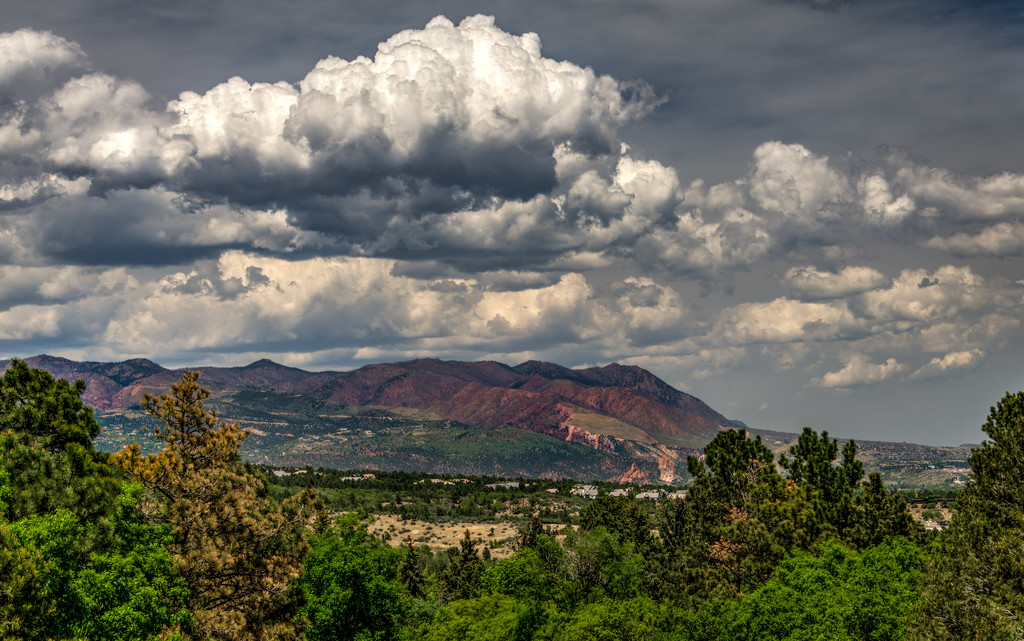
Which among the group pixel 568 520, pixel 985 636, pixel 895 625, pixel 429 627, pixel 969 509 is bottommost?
pixel 568 520

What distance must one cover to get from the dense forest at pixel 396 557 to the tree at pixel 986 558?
123 millimetres

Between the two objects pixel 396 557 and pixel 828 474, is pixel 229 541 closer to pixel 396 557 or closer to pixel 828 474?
pixel 396 557

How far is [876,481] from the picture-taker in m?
78.7

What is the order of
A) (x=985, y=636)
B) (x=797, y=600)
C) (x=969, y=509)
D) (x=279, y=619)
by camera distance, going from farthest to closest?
(x=797, y=600) → (x=969, y=509) → (x=279, y=619) → (x=985, y=636)

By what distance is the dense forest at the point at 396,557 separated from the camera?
39.0 metres

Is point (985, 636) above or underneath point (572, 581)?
above

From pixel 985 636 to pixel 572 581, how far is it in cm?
4041

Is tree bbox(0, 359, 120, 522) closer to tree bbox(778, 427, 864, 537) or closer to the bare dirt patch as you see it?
tree bbox(778, 427, 864, 537)

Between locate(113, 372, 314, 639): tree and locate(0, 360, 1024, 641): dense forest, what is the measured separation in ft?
0.43

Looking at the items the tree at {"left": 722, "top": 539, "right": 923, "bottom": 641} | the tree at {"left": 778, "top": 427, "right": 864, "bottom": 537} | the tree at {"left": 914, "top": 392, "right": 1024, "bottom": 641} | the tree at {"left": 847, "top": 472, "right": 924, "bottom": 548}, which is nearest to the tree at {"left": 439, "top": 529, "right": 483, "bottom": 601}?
the tree at {"left": 778, "top": 427, "right": 864, "bottom": 537}

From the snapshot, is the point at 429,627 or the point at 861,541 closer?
the point at 429,627

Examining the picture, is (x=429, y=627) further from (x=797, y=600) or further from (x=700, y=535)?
(x=700, y=535)

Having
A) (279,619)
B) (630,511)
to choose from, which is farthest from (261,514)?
(630,511)

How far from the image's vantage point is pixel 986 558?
46.1 m
